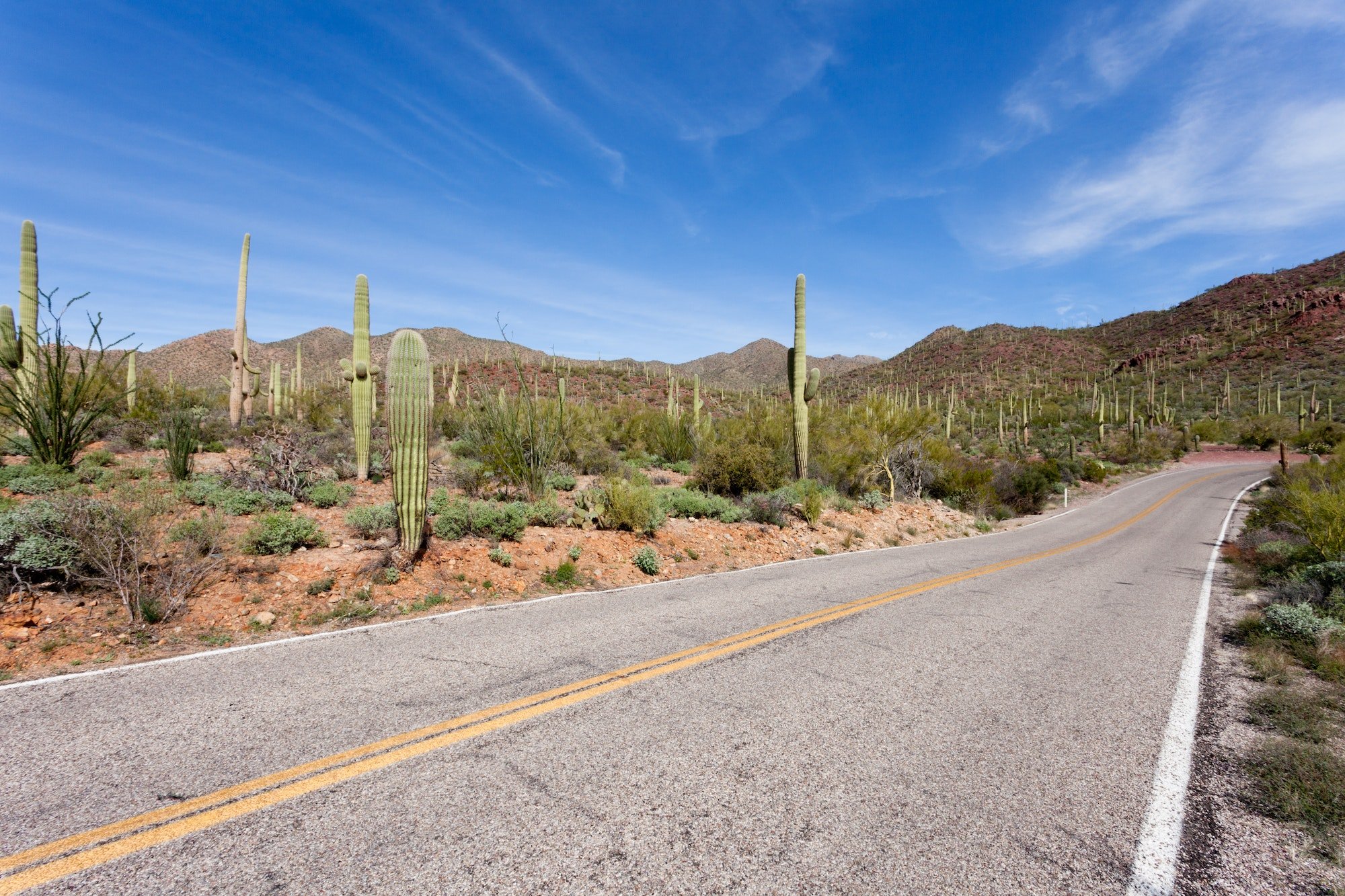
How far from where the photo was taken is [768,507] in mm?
12859

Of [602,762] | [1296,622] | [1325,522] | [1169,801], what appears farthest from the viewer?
[1325,522]

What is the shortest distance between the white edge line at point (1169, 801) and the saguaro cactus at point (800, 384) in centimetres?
1074

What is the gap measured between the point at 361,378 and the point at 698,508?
350 inches

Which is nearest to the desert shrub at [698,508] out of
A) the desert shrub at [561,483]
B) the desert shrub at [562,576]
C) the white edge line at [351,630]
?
the white edge line at [351,630]

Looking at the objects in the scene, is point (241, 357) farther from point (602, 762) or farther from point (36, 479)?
point (602, 762)

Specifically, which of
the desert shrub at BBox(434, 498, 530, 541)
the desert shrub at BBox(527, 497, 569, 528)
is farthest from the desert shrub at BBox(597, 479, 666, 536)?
the desert shrub at BBox(434, 498, 530, 541)

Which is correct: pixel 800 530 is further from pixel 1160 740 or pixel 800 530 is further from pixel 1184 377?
pixel 1184 377

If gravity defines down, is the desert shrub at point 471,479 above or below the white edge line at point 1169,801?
above

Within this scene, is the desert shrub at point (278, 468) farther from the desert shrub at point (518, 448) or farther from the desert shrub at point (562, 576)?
the desert shrub at point (562, 576)

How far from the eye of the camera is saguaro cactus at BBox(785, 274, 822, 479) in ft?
52.3

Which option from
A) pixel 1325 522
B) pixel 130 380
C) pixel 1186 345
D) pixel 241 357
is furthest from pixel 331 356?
pixel 1186 345

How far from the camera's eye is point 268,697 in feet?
13.4

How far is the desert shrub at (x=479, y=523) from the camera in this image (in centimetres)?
882

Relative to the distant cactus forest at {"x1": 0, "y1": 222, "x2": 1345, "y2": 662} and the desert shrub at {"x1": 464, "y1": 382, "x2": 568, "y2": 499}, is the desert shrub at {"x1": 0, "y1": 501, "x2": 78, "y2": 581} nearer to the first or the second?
the distant cactus forest at {"x1": 0, "y1": 222, "x2": 1345, "y2": 662}
